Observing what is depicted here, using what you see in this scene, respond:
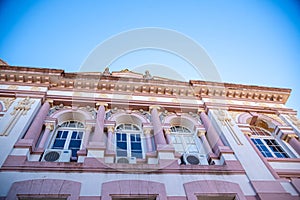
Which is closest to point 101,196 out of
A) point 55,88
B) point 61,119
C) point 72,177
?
point 72,177

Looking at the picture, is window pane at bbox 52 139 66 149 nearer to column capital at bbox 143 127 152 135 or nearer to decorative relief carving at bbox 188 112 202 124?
column capital at bbox 143 127 152 135

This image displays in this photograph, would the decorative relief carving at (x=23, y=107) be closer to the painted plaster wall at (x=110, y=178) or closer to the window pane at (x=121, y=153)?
the painted plaster wall at (x=110, y=178)

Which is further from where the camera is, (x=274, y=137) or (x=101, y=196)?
(x=274, y=137)

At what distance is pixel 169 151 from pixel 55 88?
24.0ft

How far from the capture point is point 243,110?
13.4 metres

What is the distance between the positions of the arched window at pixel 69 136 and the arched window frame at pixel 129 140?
5.58 ft

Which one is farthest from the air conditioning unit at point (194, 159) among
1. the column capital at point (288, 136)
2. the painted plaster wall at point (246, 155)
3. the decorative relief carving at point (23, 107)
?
the decorative relief carving at point (23, 107)

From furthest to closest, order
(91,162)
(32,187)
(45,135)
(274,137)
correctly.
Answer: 1. (274,137)
2. (45,135)
3. (91,162)
4. (32,187)

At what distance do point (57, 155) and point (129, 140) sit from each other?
10.4ft

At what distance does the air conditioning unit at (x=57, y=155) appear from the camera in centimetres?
887

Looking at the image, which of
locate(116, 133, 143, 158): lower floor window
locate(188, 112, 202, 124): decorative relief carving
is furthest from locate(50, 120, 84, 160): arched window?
locate(188, 112, 202, 124): decorative relief carving

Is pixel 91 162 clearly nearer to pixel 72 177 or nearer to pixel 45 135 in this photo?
pixel 72 177

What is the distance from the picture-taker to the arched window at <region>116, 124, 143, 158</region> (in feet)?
32.8

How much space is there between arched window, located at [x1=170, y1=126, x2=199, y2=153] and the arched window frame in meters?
1.66
